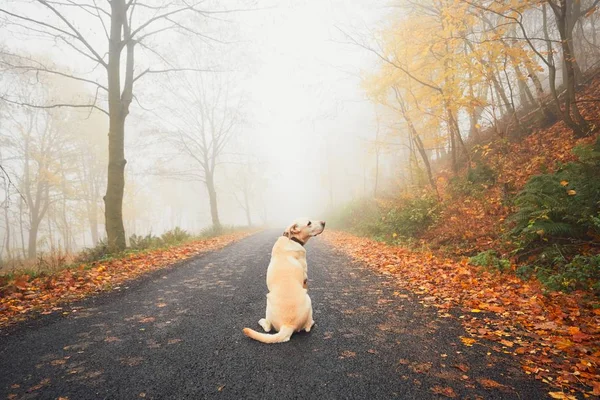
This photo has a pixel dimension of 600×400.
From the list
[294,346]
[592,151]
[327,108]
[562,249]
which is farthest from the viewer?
[327,108]

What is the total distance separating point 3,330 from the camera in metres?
3.54

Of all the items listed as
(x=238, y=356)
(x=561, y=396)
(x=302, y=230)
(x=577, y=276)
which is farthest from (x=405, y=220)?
(x=238, y=356)

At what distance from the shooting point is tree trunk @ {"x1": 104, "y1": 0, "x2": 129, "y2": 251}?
9.13 meters

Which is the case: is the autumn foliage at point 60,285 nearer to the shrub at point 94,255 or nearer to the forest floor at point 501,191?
the shrub at point 94,255

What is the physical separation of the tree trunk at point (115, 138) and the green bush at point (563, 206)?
11.4 metres

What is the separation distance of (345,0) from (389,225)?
986 centimetres

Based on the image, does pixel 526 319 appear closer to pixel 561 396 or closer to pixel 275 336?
pixel 561 396

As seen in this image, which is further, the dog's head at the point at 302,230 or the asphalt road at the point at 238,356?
the dog's head at the point at 302,230

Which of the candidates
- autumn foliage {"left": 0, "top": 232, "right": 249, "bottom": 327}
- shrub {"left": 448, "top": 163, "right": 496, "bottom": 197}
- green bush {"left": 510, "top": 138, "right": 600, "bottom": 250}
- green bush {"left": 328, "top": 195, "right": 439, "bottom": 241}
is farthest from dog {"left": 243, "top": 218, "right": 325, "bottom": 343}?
shrub {"left": 448, "top": 163, "right": 496, "bottom": 197}

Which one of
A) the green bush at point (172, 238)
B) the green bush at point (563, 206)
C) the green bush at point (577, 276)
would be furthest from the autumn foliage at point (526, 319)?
the green bush at point (172, 238)

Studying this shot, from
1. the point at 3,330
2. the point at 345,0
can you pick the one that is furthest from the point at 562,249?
the point at 345,0

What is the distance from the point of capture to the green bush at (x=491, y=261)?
5629 mm

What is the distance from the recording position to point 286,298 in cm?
320

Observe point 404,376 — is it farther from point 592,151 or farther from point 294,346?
point 592,151
